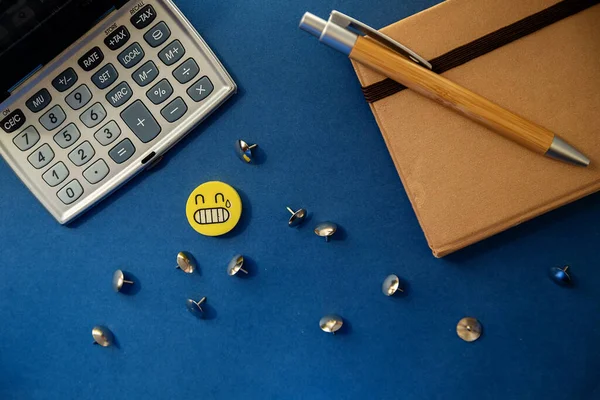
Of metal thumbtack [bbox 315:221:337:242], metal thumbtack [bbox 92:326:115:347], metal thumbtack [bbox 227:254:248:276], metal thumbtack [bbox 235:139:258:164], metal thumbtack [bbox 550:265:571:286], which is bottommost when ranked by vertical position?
metal thumbtack [bbox 550:265:571:286]

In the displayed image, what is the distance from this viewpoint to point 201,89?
0.48 m

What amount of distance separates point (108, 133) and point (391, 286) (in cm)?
28

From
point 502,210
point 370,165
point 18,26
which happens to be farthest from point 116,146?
point 502,210

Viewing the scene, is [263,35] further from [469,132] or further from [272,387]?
[272,387]

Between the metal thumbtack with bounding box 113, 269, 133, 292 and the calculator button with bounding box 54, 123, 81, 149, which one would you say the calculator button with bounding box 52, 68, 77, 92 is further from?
the metal thumbtack with bounding box 113, 269, 133, 292

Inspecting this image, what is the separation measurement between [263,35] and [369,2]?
3.8 inches

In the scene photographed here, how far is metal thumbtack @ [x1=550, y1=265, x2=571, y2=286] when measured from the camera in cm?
47

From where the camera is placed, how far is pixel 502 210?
0.46 meters

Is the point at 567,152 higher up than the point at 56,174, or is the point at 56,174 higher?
the point at 56,174

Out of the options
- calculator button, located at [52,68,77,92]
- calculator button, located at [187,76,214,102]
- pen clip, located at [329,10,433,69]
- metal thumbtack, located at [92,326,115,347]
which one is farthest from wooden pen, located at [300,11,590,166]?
metal thumbtack, located at [92,326,115,347]

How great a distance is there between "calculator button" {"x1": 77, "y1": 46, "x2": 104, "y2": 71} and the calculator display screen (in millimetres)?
16

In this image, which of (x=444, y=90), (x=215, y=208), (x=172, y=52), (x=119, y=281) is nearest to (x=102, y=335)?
(x=119, y=281)

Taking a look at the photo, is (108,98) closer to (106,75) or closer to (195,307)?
(106,75)

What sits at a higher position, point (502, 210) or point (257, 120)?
point (257, 120)
